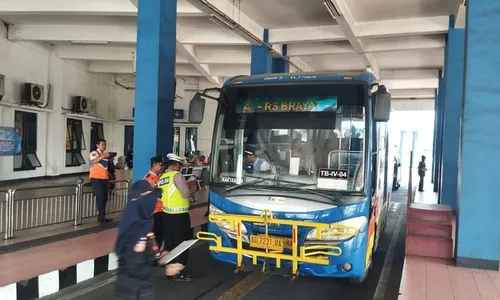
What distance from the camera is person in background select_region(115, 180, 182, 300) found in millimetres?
3283

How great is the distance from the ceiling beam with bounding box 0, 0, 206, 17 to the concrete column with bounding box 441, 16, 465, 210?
691 cm

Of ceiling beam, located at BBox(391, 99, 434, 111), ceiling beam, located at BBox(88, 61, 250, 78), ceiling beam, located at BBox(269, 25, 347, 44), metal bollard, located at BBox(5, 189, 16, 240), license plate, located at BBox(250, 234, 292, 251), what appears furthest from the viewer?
ceiling beam, located at BBox(391, 99, 434, 111)

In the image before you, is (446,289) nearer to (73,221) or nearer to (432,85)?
(73,221)

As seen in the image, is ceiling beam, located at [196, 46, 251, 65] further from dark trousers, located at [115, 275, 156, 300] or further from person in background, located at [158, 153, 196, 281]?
dark trousers, located at [115, 275, 156, 300]

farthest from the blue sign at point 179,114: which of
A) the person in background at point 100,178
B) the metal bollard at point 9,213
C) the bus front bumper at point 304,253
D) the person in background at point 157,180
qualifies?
the bus front bumper at point 304,253

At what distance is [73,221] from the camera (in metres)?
8.60

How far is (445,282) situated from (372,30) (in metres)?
8.78

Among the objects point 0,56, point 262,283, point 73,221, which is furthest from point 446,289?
point 0,56

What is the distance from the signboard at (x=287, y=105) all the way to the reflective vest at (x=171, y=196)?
1316 millimetres

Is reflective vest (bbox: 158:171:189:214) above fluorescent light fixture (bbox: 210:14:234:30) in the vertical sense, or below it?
below

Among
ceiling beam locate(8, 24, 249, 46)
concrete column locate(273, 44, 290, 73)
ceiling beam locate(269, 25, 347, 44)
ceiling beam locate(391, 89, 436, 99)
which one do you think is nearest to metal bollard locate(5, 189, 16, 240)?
ceiling beam locate(8, 24, 249, 46)

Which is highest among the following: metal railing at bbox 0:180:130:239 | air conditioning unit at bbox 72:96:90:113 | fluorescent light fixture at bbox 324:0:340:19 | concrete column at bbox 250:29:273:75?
fluorescent light fixture at bbox 324:0:340:19

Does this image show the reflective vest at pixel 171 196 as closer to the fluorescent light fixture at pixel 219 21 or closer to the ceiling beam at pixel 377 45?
the fluorescent light fixture at pixel 219 21

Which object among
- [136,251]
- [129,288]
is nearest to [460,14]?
[136,251]
